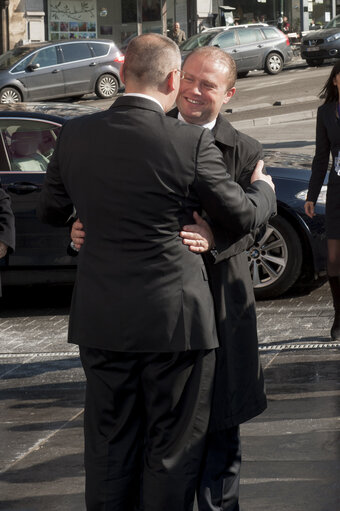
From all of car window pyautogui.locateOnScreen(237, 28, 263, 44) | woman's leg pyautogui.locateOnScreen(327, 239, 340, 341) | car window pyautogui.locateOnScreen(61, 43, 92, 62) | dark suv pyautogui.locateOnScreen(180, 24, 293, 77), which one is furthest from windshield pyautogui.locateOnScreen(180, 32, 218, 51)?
woman's leg pyautogui.locateOnScreen(327, 239, 340, 341)

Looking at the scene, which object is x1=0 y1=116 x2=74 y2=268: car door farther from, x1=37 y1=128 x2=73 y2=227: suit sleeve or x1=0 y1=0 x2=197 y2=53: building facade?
x1=0 y1=0 x2=197 y2=53: building facade

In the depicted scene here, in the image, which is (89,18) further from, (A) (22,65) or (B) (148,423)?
(B) (148,423)

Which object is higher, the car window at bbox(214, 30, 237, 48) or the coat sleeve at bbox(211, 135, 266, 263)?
the car window at bbox(214, 30, 237, 48)

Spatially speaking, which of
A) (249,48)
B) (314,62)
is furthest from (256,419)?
(314,62)

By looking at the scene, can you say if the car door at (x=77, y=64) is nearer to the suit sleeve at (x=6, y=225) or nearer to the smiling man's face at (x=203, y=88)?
the suit sleeve at (x=6, y=225)

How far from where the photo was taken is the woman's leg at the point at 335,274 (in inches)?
268

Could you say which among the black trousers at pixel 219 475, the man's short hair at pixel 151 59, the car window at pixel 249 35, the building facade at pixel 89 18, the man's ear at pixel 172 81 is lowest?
the black trousers at pixel 219 475

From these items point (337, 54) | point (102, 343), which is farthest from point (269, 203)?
point (337, 54)

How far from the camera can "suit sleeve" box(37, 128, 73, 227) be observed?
3.67m

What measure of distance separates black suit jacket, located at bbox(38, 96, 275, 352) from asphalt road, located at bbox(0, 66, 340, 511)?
3.85ft

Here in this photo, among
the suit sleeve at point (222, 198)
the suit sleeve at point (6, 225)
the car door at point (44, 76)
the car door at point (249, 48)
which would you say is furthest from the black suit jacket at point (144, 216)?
the car door at point (249, 48)

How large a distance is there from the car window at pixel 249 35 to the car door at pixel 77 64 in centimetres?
598

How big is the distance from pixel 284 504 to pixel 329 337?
2939mm

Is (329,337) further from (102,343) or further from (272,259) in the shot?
(102,343)
